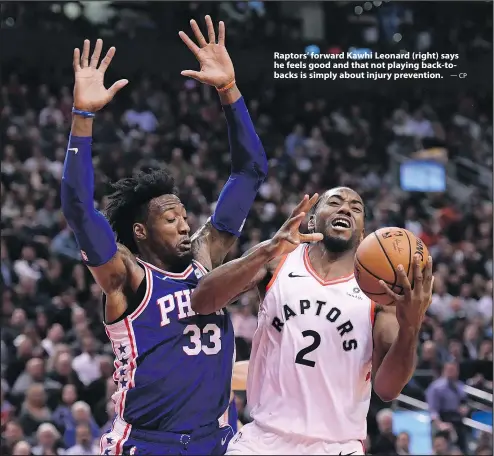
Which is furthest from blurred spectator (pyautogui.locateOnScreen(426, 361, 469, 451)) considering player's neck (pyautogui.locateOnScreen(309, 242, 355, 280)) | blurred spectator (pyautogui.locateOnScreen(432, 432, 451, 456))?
player's neck (pyautogui.locateOnScreen(309, 242, 355, 280))

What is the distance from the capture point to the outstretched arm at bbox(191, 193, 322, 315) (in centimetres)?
449

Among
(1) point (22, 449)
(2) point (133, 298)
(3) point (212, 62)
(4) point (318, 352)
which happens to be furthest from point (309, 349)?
(1) point (22, 449)

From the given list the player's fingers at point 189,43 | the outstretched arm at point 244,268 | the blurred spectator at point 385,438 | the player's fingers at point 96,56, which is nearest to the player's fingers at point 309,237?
the outstretched arm at point 244,268

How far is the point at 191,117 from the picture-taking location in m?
17.8

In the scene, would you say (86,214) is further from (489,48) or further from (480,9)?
(480,9)

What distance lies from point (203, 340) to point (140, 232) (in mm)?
713

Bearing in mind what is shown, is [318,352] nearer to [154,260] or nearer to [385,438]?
[154,260]

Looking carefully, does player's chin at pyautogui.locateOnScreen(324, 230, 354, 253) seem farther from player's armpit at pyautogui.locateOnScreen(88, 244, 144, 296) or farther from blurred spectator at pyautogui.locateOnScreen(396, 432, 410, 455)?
blurred spectator at pyautogui.locateOnScreen(396, 432, 410, 455)

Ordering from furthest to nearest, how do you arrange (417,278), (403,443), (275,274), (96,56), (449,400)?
(449,400) < (403,443) < (275,274) < (96,56) < (417,278)

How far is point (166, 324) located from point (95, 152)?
36.5 feet

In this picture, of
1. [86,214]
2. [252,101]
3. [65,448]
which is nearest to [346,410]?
[86,214]

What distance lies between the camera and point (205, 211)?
14.6m

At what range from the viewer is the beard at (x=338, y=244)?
512cm

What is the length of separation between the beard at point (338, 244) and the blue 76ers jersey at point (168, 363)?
749 millimetres
